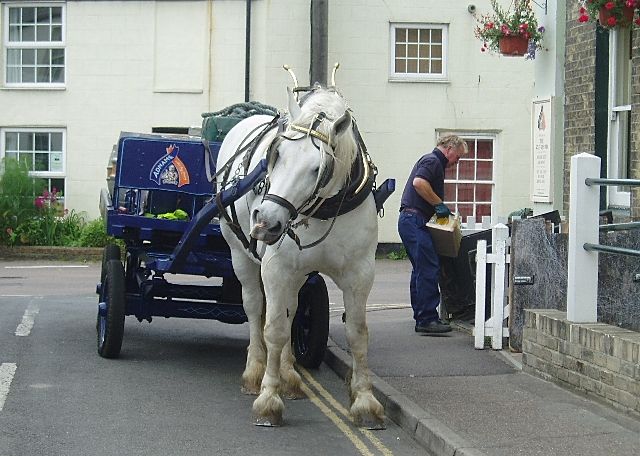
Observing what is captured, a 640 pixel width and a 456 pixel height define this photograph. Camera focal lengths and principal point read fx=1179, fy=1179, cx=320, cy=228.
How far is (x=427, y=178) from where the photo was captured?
11641 mm

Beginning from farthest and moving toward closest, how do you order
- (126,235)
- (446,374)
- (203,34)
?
(203,34) < (126,235) < (446,374)

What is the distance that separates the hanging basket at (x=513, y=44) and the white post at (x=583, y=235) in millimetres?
5260

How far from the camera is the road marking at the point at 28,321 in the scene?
1215cm

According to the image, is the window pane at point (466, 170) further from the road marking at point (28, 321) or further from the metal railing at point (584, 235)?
the metal railing at point (584, 235)

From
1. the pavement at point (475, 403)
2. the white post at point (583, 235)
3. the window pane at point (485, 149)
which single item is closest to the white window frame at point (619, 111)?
the pavement at point (475, 403)

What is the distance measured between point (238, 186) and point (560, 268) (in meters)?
3.32

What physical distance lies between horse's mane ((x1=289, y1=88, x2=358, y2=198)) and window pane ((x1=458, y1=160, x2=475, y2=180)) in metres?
17.0

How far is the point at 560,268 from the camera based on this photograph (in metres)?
10.5

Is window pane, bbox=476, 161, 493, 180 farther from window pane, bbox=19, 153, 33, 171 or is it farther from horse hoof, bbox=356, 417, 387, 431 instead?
horse hoof, bbox=356, 417, 387, 431

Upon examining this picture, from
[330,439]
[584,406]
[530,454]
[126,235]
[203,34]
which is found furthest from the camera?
[203,34]

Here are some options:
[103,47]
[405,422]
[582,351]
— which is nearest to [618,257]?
[582,351]

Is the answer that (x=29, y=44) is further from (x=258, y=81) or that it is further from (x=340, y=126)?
(x=340, y=126)

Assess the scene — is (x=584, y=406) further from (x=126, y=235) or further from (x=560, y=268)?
(x=126, y=235)

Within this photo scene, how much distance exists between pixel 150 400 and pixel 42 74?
17201 millimetres
